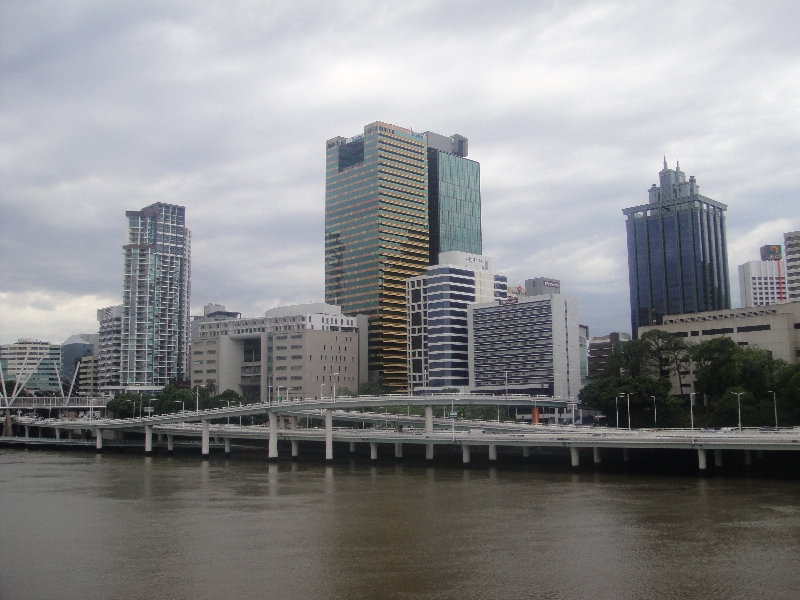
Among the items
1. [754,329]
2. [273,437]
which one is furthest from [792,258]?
[273,437]

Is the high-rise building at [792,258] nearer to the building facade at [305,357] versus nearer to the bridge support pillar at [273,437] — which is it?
the building facade at [305,357]

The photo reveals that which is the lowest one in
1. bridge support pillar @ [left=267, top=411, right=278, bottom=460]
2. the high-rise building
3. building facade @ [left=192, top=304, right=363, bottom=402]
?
bridge support pillar @ [left=267, top=411, right=278, bottom=460]

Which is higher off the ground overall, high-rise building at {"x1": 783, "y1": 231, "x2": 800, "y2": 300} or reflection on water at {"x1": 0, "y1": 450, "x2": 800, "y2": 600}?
high-rise building at {"x1": 783, "y1": 231, "x2": 800, "y2": 300}

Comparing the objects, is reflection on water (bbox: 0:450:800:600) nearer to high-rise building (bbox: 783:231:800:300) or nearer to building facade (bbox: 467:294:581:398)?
building facade (bbox: 467:294:581:398)

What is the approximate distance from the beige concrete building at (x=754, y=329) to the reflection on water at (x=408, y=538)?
64.1 m

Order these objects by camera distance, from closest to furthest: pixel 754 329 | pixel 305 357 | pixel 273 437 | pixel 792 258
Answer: pixel 273 437
pixel 754 329
pixel 792 258
pixel 305 357

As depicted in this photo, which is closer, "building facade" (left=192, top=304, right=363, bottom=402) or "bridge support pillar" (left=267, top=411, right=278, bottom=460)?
"bridge support pillar" (left=267, top=411, right=278, bottom=460)

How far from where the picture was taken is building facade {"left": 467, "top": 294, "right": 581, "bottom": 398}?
168m

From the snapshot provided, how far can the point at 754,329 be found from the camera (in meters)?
136

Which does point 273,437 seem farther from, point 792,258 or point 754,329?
point 792,258

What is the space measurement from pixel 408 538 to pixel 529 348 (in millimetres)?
127359

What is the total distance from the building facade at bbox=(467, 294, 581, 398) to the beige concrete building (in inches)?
1023

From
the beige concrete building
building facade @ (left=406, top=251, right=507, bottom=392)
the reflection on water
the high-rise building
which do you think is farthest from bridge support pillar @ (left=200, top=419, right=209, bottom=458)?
the high-rise building

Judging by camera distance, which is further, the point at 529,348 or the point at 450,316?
the point at 450,316
